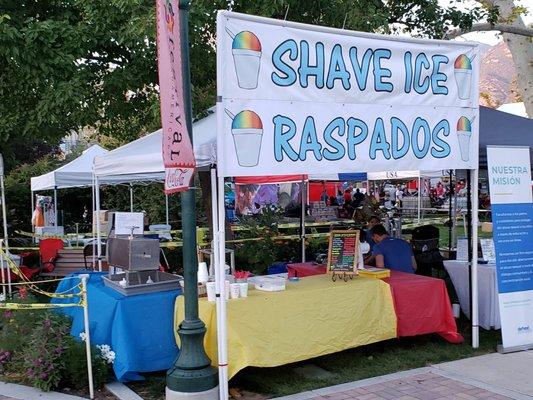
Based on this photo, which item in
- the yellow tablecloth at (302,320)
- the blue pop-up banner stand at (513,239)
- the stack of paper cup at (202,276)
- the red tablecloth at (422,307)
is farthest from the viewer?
the blue pop-up banner stand at (513,239)

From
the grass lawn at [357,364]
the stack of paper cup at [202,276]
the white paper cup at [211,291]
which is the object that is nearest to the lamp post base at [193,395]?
the grass lawn at [357,364]

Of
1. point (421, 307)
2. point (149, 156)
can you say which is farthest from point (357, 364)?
point (149, 156)

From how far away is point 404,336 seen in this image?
20.8 ft

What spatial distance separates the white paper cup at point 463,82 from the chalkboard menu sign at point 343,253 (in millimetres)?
1885

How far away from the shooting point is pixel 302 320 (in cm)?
546

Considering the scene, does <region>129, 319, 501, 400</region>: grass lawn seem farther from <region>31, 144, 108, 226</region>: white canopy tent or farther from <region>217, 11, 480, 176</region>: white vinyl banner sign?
<region>31, 144, 108, 226</region>: white canopy tent

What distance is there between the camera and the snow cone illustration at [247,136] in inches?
191

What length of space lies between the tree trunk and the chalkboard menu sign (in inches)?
319

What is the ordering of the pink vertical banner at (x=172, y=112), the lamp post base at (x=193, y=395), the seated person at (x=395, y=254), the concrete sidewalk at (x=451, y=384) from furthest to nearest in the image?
the seated person at (x=395, y=254) → the concrete sidewalk at (x=451, y=384) → the lamp post base at (x=193, y=395) → the pink vertical banner at (x=172, y=112)

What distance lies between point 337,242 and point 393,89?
178 centimetres

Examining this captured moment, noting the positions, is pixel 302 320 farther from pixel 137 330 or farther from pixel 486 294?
pixel 486 294

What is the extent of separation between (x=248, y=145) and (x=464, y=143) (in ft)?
8.78

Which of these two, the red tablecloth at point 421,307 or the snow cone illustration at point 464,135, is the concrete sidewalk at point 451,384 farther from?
the snow cone illustration at point 464,135

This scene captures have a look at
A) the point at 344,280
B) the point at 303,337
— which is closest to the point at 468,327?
the point at 344,280
